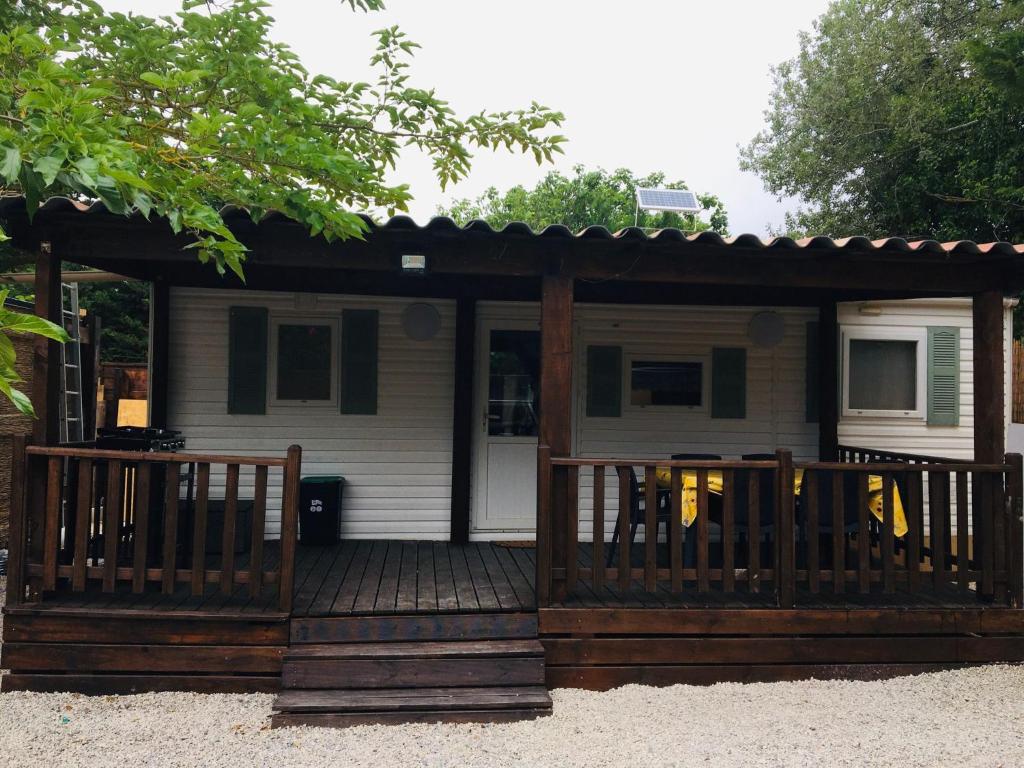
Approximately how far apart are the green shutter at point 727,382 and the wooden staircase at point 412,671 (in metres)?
2.99

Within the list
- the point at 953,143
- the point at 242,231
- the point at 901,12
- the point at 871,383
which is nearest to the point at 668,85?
the point at 901,12

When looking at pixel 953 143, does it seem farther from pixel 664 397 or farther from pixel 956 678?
pixel 956 678

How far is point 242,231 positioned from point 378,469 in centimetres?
252

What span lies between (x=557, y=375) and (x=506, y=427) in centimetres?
196

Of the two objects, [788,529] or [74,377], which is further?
[74,377]

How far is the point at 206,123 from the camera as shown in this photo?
3373 mm

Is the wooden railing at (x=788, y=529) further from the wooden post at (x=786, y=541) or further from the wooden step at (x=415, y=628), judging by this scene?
the wooden step at (x=415, y=628)

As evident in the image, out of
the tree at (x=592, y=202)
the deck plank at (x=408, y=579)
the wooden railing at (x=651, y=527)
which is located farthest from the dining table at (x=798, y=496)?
the tree at (x=592, y=202)

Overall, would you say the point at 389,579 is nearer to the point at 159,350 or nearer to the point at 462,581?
the point at 462,581

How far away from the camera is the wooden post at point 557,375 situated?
401 cm

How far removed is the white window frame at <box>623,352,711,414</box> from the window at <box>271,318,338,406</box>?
2449 mm

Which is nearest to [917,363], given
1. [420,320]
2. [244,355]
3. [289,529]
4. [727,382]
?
[727,382]

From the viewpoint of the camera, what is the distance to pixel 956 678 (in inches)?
157

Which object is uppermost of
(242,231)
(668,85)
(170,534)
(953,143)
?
(668,85)
